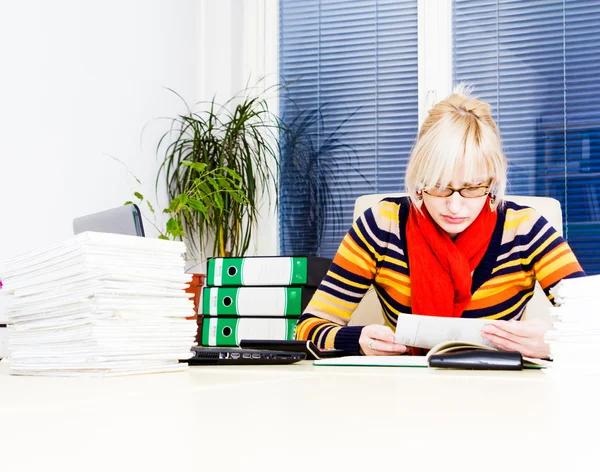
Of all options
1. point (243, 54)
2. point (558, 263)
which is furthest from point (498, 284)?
point (243, 54)

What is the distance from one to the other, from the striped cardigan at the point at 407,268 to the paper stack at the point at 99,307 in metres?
0.82

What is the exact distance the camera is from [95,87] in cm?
301

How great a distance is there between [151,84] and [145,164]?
0.36 meters

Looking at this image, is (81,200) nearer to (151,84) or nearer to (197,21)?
(151,84)

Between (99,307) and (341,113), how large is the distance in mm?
2947

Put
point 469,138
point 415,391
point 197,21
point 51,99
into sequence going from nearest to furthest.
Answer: point 415,391 → point 469,138 → point 51,99 → point 197,21

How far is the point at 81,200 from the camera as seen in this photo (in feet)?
9.48

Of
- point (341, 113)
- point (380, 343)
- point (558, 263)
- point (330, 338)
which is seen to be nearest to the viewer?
point (380, 343)

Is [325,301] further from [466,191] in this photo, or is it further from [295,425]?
[295,425]

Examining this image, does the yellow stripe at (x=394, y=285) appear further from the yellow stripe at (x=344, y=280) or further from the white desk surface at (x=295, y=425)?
the white desk surface at (x=295, y=425)

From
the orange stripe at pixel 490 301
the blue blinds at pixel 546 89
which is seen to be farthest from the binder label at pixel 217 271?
the blue blinds at pixel 546 89

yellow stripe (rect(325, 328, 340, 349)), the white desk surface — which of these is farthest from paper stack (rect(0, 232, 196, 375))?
yellow stripe (rect(325, 328, 340, 349))

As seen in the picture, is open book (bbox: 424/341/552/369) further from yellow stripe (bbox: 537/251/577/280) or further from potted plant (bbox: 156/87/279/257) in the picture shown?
potted plant (bbox: 156/87/279/257)

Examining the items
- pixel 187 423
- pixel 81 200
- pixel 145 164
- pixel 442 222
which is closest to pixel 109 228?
pixel 442 222
